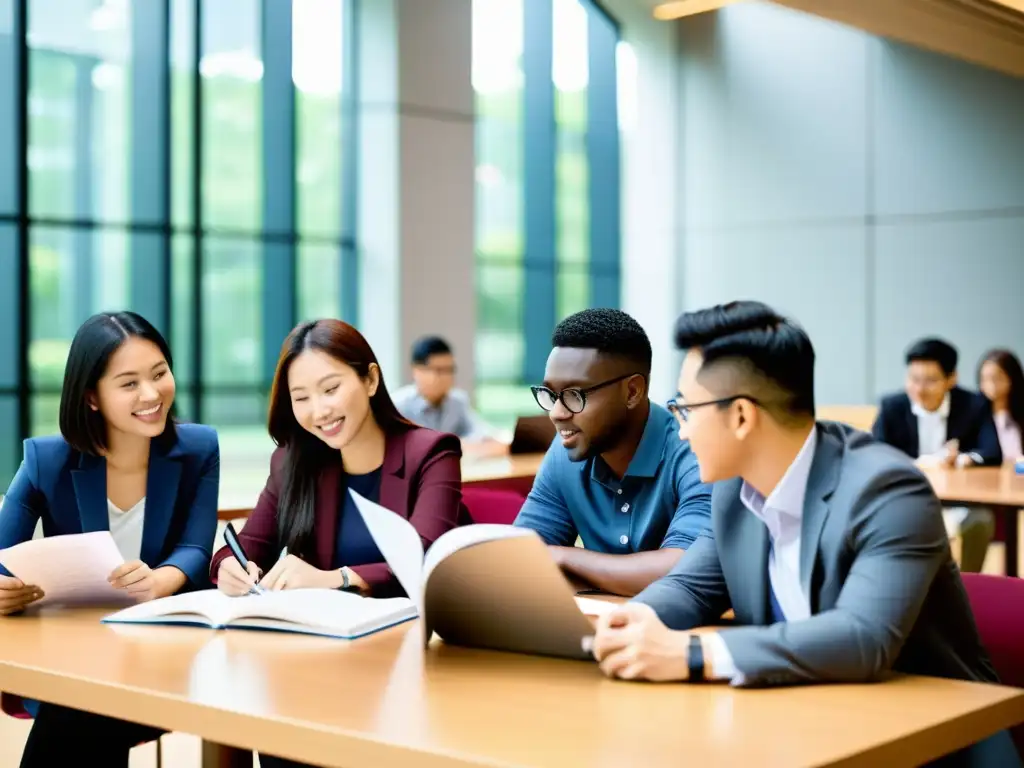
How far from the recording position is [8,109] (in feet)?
30.2

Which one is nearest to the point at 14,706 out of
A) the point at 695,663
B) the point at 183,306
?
the point at 695,663

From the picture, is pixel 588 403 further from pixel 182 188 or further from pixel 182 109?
pixel 182 109

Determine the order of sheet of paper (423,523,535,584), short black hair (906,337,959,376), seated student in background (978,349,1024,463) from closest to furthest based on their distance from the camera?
sheet of paper (423,523,535,584) < short black hair (906,337,959,376) < seated student in background (978,349,1024,463)

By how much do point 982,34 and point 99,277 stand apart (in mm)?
6265

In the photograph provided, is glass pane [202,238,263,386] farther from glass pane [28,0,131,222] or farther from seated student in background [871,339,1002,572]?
seated student in background [871,339,1002,572]

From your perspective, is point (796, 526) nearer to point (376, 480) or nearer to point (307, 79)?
point (376, 480)

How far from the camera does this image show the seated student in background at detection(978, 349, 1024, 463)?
7.55 metres

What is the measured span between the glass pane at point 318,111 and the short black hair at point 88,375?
8249 millimetres

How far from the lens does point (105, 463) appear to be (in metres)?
2.82

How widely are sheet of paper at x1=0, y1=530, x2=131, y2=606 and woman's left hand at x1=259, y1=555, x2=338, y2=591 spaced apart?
28cm

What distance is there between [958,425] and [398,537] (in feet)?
16.4

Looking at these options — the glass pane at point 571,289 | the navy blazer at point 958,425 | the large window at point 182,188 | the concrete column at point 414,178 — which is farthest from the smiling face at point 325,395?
the glass pane at point 571,289

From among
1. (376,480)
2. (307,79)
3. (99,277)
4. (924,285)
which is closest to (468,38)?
(307,79)

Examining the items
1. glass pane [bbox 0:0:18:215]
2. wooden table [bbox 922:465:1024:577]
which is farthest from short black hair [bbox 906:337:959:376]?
glass pane [bbox 0:0:18:215]
